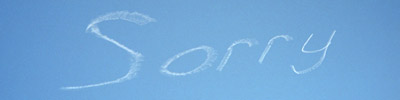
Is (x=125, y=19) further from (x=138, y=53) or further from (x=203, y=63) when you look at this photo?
(x=203, y=63)

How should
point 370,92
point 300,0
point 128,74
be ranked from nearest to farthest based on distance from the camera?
point 128,74 → point 300,0 → point 370,92

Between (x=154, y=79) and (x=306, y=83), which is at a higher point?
(x=154, y=79)

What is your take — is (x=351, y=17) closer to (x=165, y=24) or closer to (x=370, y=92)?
(x=370, y=92)

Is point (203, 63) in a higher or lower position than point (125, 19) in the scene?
lower

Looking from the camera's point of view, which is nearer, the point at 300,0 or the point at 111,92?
the point at 111,92

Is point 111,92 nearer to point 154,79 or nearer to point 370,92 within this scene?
point 154,79

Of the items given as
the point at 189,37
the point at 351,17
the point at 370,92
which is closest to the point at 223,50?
the point at 189,37

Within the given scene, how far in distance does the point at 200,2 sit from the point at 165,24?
3.8 inches

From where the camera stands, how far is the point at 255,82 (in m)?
0.86

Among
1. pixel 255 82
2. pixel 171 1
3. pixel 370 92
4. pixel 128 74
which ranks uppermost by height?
pixel 171 1

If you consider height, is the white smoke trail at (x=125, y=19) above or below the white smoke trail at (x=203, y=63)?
above

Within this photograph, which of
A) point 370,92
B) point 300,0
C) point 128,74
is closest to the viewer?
point 128,74

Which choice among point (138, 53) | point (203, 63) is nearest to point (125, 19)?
point (138, 53)

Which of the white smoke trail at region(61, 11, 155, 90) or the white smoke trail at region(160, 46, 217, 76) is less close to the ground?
the white smoke trail at region(61, 11, 155, 90)
